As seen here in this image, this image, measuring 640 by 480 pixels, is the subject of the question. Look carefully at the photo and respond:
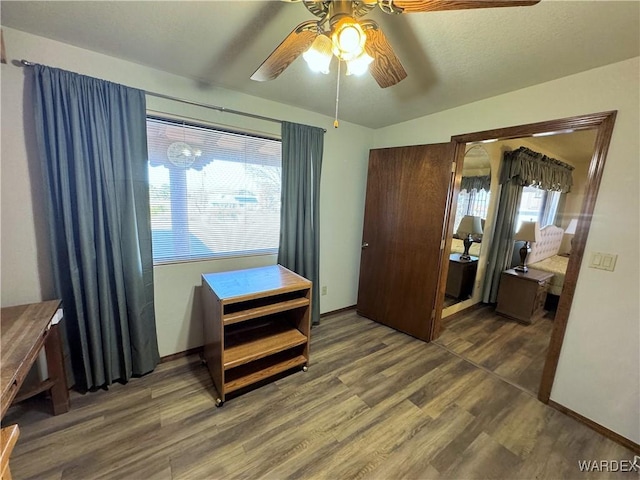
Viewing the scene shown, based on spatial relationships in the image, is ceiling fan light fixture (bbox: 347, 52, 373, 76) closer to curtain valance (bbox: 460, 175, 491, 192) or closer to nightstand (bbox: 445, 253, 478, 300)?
curtain valance (bbox: 460, 175, 491, 192)

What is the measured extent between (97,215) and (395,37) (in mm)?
2099

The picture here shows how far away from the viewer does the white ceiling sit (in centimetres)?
118

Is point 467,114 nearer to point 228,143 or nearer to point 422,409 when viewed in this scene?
point 228,143

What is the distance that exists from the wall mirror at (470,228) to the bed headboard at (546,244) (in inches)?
31.5

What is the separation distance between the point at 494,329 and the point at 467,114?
242cm

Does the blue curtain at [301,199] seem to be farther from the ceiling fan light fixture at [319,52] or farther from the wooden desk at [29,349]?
the wooden desk at [29,349]

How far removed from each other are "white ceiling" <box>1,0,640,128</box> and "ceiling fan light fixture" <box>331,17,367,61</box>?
0.44 metres

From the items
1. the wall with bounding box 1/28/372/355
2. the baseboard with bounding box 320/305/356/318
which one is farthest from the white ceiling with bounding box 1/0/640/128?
the baseboard with bounding box 320/305/356/318

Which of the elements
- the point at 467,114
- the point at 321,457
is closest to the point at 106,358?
the point at 321,457

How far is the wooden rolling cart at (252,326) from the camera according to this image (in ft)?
5.58

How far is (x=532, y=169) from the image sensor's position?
3.33 meters

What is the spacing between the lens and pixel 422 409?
1.77 metres

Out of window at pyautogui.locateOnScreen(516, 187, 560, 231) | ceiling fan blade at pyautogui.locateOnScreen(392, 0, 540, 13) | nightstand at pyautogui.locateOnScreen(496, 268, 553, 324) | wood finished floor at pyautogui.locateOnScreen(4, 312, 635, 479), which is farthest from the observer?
window at pyautogui.locateOnScreen(516, 187, 560, 231)

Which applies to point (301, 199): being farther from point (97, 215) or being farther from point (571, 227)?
point (571, 227)
